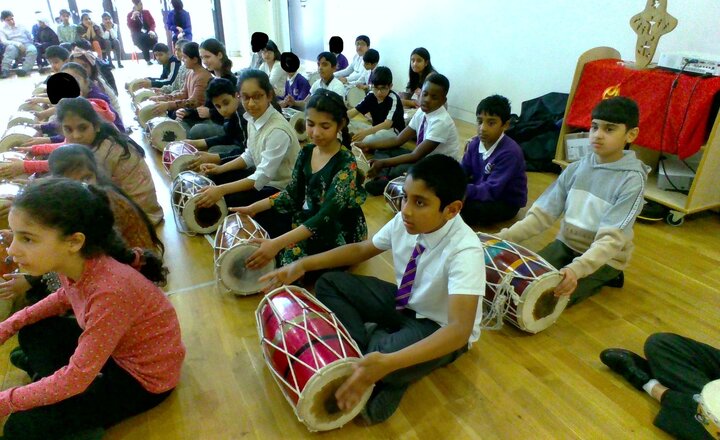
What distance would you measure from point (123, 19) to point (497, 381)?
476 inches

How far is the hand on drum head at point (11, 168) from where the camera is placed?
2.64 m

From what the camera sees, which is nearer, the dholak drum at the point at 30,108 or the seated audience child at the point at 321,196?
the seated audience child at the point at 321,196

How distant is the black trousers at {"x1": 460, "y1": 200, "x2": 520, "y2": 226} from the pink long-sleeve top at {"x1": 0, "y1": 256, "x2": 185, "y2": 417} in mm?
1954

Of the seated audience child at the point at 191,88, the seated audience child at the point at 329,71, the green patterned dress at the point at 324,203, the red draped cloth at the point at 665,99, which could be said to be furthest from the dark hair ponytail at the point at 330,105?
the seated audience child at the point at 329,71

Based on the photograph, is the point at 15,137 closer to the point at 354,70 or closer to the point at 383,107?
the point at 383,107

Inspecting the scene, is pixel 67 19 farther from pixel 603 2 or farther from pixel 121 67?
pixel 603 2

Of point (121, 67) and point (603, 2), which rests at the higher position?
point (603, 2)

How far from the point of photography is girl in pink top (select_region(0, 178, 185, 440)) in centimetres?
121

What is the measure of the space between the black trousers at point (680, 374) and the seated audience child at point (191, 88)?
13.3ft

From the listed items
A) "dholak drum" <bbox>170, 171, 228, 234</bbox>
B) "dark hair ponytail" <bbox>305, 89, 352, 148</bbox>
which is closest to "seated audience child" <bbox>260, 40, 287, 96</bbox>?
"dholak drum" <bbox>170, 171, 228, 234</bbox>

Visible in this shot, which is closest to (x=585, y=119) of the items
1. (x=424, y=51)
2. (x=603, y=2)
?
(x=603, y=2)

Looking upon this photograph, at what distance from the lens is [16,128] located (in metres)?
3.48

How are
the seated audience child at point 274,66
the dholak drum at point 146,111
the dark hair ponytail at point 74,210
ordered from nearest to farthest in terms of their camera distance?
the dark hair ponytail at point 74,210 < the dholak drum at point 146,111 < the seated audience child at point 274,66

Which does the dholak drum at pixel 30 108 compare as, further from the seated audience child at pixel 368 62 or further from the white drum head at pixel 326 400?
the white drum head at pixel 326 400
